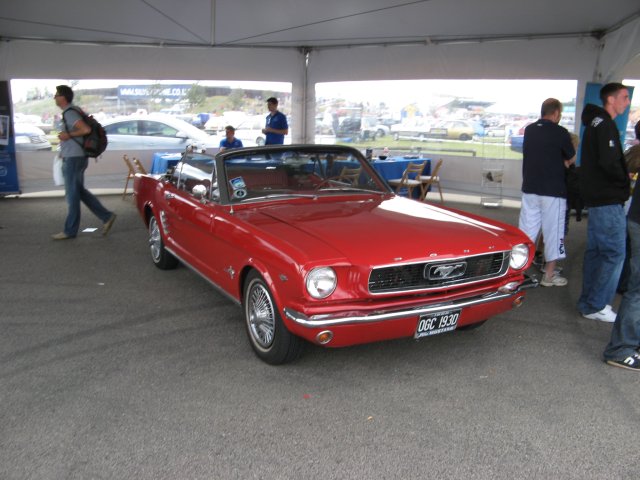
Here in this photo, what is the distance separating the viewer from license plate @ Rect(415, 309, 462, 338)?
11.2 feet

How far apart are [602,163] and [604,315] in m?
1.34

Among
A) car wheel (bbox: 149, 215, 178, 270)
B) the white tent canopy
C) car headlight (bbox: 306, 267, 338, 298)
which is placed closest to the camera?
car headlight (bbox: 306, 267, 338, 298)

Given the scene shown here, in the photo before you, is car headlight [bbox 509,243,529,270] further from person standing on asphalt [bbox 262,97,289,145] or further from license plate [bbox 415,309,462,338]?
person standing on asphalt [bbox 262,97,289,145]

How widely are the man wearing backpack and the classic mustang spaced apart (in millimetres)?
3233

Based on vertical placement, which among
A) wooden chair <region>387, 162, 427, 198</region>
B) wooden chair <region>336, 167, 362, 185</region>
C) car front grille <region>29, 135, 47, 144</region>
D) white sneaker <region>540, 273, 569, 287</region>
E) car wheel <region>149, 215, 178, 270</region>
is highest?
car front grille <region>29, 135, 47, 144</region>

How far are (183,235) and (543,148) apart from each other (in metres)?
3.49

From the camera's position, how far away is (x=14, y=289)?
18.0ft

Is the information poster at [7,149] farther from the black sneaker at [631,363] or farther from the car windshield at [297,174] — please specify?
the black sneaker at [631,363]

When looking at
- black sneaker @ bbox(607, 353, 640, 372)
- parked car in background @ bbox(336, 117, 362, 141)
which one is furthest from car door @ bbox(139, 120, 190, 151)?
black sneaker @ bbox(607, 353, 640, 372)

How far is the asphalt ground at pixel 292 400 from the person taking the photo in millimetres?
2721

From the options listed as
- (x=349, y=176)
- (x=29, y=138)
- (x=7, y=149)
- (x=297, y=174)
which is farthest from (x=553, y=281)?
(x=29, y=138)

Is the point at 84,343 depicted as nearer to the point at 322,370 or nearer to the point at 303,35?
the point at 322,370

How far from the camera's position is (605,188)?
4473 mm

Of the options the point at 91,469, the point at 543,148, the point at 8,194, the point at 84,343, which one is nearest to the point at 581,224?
the point at 543,148
